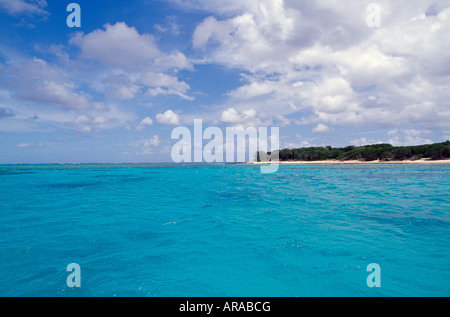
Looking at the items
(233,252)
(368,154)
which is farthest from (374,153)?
(233,252)

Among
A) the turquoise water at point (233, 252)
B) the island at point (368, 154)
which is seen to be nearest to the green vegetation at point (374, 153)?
the island at point (368, 154)

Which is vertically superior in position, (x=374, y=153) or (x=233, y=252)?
(x=374, y=153)

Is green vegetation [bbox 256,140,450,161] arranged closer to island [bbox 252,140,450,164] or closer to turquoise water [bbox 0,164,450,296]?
island [bbox 252,140,450,164]

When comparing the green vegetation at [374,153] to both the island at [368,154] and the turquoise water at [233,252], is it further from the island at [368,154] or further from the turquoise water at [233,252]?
the turquoise water at [233,252]

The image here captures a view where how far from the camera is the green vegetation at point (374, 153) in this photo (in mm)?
96812

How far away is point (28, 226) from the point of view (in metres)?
12.5

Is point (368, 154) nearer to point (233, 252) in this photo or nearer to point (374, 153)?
point (374, 153)

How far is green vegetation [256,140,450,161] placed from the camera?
318ft

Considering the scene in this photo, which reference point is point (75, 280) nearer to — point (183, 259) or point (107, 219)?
point (183, 259)

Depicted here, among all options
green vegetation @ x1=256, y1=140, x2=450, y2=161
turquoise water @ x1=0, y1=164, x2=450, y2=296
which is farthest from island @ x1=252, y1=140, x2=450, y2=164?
turquoise water @ x1=0, y1=164, x2=450, y2=296

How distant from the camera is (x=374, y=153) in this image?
117 m
